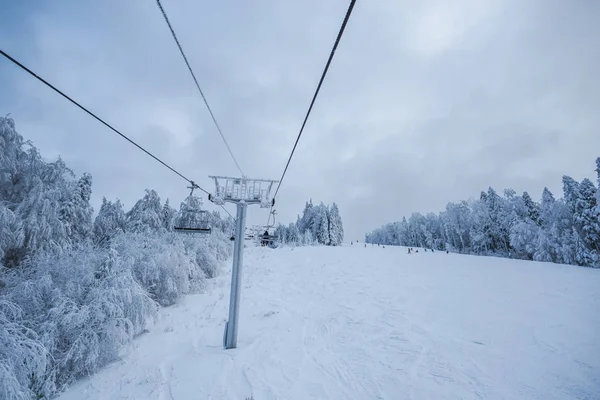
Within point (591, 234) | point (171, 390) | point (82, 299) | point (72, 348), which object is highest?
point (591, 234)

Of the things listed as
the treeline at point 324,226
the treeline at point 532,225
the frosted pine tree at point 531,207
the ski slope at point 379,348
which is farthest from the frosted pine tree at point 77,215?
the frosted pine tree at point 531,207

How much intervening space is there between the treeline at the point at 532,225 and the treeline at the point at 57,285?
46.6 m

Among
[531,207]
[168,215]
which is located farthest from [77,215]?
[531,207]

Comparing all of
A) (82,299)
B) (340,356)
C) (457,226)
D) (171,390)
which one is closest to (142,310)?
(82,299)

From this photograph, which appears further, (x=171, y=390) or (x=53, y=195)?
(x=53, y=195)

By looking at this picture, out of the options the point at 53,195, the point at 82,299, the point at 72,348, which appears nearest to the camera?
the point at 72,348

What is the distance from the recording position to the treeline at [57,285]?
557 centimetres

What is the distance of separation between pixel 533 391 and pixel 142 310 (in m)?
10.7

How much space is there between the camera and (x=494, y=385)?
4.88 m

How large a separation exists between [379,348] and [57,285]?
1073 centimetres

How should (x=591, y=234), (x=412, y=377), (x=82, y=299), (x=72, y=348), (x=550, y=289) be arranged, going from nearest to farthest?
(x=412, y=377) < (x=72, y=348) < (x=82, y=299) < (x=550, y=289) < (x=591, y=234)

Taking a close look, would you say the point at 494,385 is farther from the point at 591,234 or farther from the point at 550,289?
the point at 591,234

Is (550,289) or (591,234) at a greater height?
(591,234)

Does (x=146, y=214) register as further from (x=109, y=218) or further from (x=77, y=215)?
(x=77, y=215)
